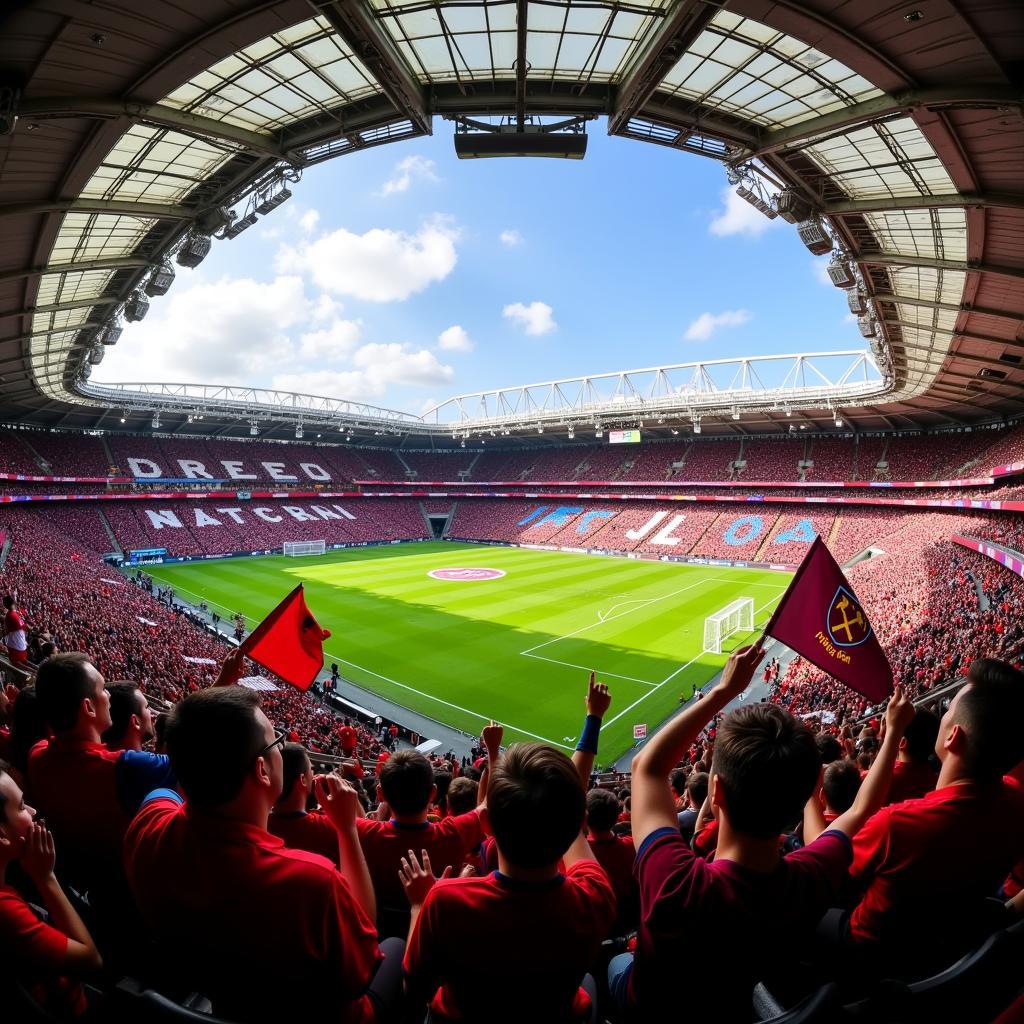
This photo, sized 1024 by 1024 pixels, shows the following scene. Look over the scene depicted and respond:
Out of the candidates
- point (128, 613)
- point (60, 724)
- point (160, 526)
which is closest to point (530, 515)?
point (160, 526)

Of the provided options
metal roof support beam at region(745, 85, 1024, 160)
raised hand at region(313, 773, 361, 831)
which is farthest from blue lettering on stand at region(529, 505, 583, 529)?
raised hand at region(313, 773, 361, 831)

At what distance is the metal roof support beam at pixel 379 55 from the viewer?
26.5 ft

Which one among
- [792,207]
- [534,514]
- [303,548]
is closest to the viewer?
[792,207]

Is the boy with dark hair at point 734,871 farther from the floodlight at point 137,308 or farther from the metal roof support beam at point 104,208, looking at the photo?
the floodlight at point 137,308

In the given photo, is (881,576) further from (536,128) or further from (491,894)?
(491,894)

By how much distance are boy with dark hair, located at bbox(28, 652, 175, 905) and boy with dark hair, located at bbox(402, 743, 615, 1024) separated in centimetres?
178

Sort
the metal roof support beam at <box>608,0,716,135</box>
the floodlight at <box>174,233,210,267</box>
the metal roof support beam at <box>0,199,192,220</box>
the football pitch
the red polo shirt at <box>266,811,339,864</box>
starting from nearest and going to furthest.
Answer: the red polo shirt at <box>266,811,339,864</box> → the metal roof support beam at <box>608,0,716,135</box> → the metal roof support beam at <box>0,199,192,220</box> → the floodlight at <box>174,233,210,267</box> → the football pitch

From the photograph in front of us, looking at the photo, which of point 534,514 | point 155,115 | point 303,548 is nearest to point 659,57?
point 155,115

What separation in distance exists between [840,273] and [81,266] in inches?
794

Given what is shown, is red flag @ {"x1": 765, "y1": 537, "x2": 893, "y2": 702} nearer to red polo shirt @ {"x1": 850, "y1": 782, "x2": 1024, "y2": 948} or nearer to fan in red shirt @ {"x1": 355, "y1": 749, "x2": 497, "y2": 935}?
red polo shirt @ {"x1": 850, "y1": 782, "x2": 1024, "y2": 948}

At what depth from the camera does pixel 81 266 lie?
15.2 m

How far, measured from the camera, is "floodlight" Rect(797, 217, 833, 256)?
14183 mm

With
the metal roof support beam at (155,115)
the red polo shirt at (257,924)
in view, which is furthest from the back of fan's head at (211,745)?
the metal roof support beam at (155,115)

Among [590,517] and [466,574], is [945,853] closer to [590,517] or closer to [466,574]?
[466,574]
